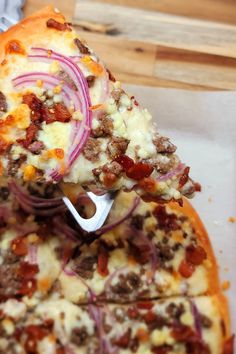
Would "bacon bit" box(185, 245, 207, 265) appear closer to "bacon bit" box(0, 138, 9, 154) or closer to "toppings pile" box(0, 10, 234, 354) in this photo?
"toppings pile" box(0, 10, 234, 354)

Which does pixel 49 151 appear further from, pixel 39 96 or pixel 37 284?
pixel 37 284

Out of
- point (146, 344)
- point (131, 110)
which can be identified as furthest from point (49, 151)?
point (146, 344)

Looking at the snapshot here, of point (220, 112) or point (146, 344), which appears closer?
point (146, 344)

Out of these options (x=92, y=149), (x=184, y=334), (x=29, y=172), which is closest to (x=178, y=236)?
(x=184, y=334)

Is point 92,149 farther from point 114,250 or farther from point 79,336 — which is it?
point 79,336

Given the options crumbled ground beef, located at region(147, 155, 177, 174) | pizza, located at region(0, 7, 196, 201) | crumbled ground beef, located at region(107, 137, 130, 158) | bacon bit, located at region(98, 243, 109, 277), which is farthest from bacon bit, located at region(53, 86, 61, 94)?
bacon bit, located at region(98, 243, 109, 277)
